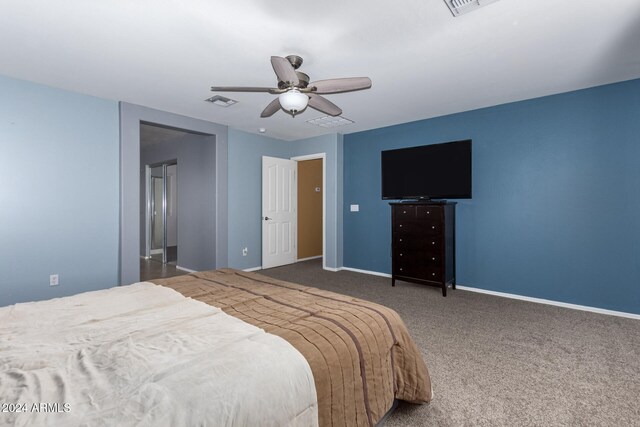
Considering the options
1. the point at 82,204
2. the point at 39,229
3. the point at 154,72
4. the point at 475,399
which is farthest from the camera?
the point at 82,204

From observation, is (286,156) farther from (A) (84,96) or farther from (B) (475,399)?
(B) (475,399)

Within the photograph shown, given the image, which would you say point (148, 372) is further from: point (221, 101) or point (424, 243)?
point (424, 243)

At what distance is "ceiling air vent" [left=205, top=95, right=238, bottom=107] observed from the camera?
3.62 metres

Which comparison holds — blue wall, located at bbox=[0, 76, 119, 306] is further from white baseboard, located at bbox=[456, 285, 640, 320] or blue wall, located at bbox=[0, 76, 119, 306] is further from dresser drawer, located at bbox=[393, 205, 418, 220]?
white baseboard, located at bbox=[456, 285, 640, 320]

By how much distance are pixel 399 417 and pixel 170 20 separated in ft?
9.46

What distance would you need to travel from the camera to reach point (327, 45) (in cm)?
243

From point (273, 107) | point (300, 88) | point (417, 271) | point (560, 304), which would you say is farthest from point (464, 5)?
point (560, 304)

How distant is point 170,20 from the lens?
2.13 meters

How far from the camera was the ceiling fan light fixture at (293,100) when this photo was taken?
2328 millimetres

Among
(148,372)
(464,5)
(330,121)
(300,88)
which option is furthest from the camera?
(330,121)

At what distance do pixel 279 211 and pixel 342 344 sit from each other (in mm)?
4510

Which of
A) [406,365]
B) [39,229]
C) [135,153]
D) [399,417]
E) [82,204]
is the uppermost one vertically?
[135,153]

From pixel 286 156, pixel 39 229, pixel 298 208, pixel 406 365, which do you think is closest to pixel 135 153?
pixel 39 229

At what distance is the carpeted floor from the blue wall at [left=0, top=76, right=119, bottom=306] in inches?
136
